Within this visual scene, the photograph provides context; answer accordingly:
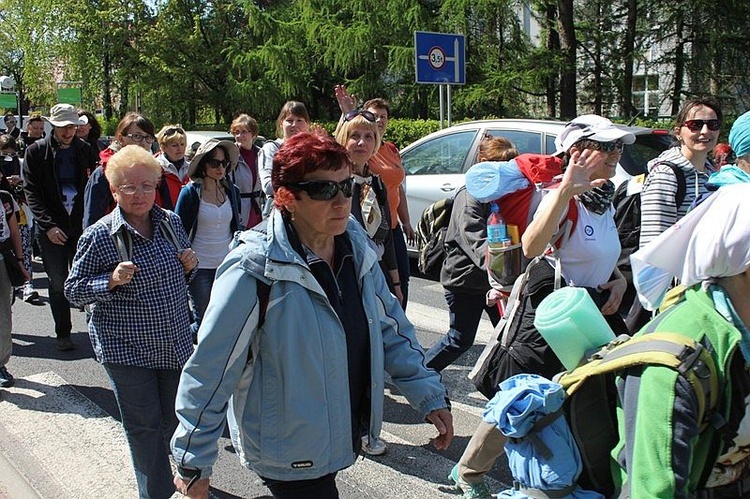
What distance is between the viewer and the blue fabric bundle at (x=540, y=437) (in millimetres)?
1834

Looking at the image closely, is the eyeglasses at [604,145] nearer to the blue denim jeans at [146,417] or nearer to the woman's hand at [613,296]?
the woman's hand at [613,296]

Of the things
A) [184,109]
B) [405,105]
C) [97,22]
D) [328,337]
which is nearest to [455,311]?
[328,337]

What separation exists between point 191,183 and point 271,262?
9.12 ft

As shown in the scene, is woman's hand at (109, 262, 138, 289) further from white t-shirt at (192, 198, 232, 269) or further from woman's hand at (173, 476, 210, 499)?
white t-shirt at (192, 198, 232, 269)

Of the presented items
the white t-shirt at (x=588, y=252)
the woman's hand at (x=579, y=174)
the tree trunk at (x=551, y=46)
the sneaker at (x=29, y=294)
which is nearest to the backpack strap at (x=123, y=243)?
the white t-shirt at (x=588, y=252)

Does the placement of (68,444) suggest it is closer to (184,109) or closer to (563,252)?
(563,252)

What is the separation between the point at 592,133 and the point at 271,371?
161 centimetres

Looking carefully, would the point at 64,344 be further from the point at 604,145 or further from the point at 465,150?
the point at 604,145

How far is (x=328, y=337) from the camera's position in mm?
2254

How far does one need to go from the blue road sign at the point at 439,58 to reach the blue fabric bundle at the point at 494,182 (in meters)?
7.79

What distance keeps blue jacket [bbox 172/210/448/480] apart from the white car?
15.4 ft

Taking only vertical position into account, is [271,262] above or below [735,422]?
above

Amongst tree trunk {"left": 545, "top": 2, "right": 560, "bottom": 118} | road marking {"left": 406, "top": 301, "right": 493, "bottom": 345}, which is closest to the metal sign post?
road marking {"left": 406, "top": 301, "right": 493, "bottom": 345}

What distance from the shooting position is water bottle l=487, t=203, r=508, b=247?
11.1ft
